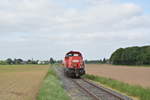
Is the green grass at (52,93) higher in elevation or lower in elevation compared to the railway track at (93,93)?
higher

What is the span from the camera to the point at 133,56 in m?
119

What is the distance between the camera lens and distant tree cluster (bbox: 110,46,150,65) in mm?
108688

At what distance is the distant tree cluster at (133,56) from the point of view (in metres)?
109

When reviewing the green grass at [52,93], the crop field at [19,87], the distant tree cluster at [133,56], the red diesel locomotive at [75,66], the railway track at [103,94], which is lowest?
the railway track at [103,94]

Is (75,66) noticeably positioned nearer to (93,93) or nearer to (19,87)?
(19,87)

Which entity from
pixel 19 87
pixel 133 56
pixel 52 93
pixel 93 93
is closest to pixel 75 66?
pixel 19 87

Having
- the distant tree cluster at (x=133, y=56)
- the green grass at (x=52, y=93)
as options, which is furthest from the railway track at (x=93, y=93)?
the distant tree cluster at (x=133, y=56)

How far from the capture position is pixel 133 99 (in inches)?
581

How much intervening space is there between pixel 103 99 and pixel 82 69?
18523 mm

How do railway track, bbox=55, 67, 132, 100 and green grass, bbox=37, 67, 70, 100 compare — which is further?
railway track, bbox=55, 67, 132, 100

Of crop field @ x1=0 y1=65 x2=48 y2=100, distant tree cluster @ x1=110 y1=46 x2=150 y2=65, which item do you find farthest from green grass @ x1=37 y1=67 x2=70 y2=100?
distant tree cluster @ x1=110 y1=46 x2=150 y2=65

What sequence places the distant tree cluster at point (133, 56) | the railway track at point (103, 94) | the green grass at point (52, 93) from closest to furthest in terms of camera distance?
the green grass at point (52, 93)
the railway track at point (103, 94)
the distant tree cluster at point (133, 56)

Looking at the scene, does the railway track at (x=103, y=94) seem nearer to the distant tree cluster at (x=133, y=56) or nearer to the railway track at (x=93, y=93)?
the railway track at (x=93, y=93)

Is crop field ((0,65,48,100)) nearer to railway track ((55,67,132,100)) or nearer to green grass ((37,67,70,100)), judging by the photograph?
green grass ((37,67,70,100))
